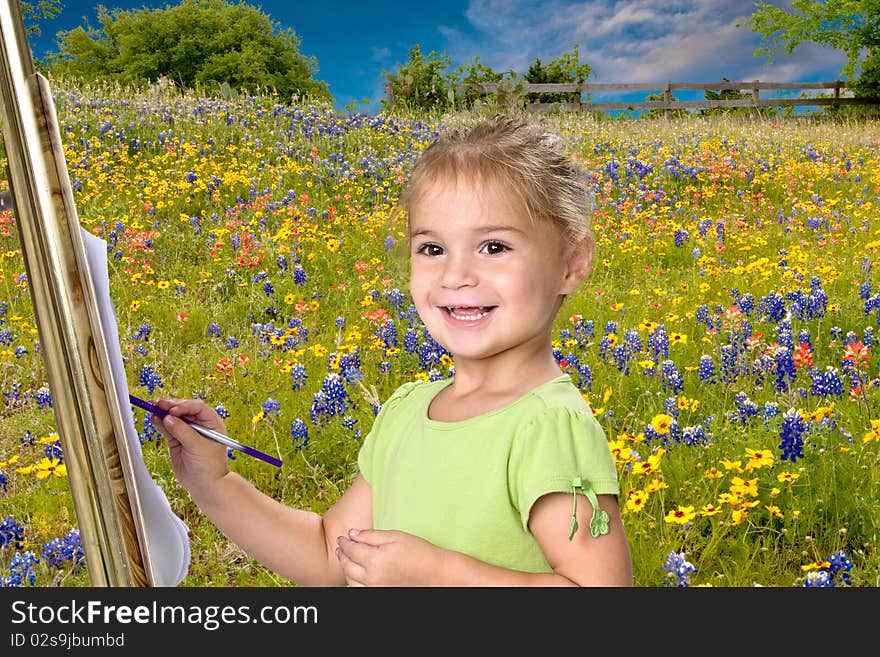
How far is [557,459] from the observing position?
1.40 metres

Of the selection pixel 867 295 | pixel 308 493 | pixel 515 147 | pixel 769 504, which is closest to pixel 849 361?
pixel 867 295

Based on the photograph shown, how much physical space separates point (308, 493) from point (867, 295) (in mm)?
2920

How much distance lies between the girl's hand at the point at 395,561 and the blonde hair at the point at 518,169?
1.97 ft

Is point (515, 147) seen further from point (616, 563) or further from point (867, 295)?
point (867, 295)

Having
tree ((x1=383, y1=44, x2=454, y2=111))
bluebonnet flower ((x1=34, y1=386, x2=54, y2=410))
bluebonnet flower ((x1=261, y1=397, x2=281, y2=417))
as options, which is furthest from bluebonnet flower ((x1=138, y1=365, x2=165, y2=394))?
tree ((x1=383, y1=44, x2=454, y2=111))

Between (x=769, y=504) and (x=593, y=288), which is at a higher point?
(x=593, y=288)

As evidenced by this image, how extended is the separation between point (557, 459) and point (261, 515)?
72 centimetres

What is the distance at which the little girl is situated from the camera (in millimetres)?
1393

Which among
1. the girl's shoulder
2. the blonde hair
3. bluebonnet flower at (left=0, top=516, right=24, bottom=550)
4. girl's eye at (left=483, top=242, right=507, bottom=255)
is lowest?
the girl's shoulder

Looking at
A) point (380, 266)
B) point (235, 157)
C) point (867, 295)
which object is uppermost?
point (235, 157)

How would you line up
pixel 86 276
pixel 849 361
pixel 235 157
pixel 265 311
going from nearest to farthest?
pixel 86 276
pixel 849 361
pixel 265 311
pixel 235 157

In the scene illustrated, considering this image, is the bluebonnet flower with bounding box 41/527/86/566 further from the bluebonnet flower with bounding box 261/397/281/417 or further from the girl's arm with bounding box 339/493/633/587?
the girl's arm with bounding box 339/493/633/587

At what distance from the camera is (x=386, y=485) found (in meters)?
1.67

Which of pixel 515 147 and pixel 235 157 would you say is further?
pixel 235 157
